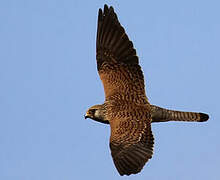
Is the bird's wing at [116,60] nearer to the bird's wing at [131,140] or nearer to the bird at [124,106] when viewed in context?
the bird at [124,106]

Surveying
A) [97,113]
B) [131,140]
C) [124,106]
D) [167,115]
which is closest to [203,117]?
Answer: [167,115]

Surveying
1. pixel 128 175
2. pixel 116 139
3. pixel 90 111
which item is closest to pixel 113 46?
pixel 90 111

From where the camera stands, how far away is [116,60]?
14859 millimetres

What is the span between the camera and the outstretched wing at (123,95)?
41.9 ft

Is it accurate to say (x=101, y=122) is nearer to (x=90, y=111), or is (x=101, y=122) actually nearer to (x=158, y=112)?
(x=90, y=111)

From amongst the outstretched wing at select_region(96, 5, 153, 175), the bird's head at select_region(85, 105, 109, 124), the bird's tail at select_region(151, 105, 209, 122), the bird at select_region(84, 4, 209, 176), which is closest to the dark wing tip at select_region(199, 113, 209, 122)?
the bird at select_region(84, 4, 209, 176)

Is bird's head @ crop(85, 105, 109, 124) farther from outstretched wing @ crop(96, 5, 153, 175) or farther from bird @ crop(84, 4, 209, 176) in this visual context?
outstretched wing @ crop(96, 5, 153, 175)

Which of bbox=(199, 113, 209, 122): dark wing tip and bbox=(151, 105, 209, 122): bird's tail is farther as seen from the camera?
bbox=(199, 113, 209, 122): dark wing tip

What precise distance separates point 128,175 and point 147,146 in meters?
0.81

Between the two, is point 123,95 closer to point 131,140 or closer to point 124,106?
point 124,106

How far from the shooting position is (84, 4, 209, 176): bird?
12828mm

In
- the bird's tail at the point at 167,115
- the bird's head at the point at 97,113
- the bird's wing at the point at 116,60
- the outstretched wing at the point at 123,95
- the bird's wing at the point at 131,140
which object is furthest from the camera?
the bird's wing at the point at 116,60

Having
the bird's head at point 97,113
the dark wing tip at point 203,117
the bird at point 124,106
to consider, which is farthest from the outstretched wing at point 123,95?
the dark wing tip at point 203,117

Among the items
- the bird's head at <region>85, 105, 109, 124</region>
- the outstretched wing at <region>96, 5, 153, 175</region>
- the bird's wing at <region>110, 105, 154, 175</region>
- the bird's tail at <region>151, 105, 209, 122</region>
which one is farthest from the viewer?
the bird's head at <region>85, 105, 109, 124</region>
